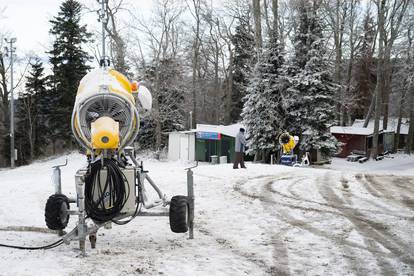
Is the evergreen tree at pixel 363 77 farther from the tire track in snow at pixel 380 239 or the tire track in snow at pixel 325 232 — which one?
the tire track in snow at pixel 380 239

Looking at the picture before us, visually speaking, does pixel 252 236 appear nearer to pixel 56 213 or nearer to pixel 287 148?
pixel 56 213

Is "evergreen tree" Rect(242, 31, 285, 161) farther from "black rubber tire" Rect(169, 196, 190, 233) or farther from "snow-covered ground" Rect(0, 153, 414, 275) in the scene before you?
"black rubber tire" Rect(169, 196, 190, 233)

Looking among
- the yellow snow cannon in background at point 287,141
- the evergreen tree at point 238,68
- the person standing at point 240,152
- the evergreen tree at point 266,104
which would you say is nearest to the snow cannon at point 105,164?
the person standing at point 240,152

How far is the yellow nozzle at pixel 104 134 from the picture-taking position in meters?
5.52

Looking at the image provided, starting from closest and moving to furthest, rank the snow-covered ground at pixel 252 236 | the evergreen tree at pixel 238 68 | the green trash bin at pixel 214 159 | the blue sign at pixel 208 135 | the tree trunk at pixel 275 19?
1. the snow-covered ground at pixel 252 236
2. the green trash bin at pixel 214 159
3. the tree trunk at pixel 275 19
4. the blue sign at pixel 208 135
5. the evergreen tree at pixel 238 68

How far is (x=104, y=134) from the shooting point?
5531 millimetres

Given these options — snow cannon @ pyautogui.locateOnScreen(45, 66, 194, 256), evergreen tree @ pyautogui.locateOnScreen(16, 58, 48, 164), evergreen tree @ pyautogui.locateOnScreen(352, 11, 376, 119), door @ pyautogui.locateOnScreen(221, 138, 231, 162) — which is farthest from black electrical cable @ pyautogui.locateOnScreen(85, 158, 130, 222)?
evergreen tree @ pyautogui.locateOnScreen(352, 11, 376, 119)

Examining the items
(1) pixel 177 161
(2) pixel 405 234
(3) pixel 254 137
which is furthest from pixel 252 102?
(2) pixel 405 234

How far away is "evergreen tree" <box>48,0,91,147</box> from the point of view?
4216cm

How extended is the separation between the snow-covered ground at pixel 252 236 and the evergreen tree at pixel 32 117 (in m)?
35.3

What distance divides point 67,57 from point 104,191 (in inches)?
1553

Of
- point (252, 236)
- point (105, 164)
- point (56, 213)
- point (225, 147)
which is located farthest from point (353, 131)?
point (105, 164)

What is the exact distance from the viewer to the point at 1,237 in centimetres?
685

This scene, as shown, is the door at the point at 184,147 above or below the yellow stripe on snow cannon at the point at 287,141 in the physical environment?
below
